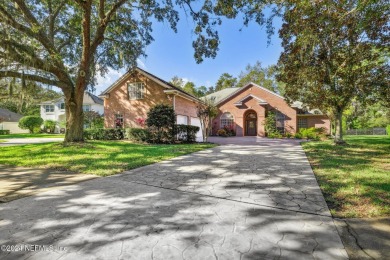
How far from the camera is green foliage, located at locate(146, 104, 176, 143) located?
615 inches

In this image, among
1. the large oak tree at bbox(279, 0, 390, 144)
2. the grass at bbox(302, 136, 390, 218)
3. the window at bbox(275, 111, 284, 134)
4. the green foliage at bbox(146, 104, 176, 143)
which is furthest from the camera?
the window at bbox(275, 111, 284, 134)

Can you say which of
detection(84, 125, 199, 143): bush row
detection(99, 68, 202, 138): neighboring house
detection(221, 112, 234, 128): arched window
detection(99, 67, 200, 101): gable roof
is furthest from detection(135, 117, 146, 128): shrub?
detection(221, 112, 234, 128): arched window

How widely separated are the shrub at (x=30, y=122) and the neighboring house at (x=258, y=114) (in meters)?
28.6

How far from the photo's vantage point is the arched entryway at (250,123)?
26.8 metres

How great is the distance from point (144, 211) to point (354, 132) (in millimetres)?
45080

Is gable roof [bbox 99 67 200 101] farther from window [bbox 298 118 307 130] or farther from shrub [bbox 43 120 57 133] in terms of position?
shrub [bbox 43 120 57 133]

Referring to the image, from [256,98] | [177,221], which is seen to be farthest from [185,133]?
[177,221]

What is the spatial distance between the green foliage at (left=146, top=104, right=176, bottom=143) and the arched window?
12.6 metres

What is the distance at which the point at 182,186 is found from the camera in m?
4.76

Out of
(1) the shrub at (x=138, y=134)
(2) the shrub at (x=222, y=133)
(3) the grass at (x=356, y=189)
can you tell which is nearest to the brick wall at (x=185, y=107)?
(1) the shrub at (x=138, y=134)

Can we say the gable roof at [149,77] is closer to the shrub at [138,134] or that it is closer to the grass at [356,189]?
the shrub at [138,134]

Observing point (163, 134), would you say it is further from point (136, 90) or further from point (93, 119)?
point (93, 119)

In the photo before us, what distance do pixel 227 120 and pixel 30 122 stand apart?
3099 centimetres

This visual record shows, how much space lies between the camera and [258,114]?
83.8 feet
